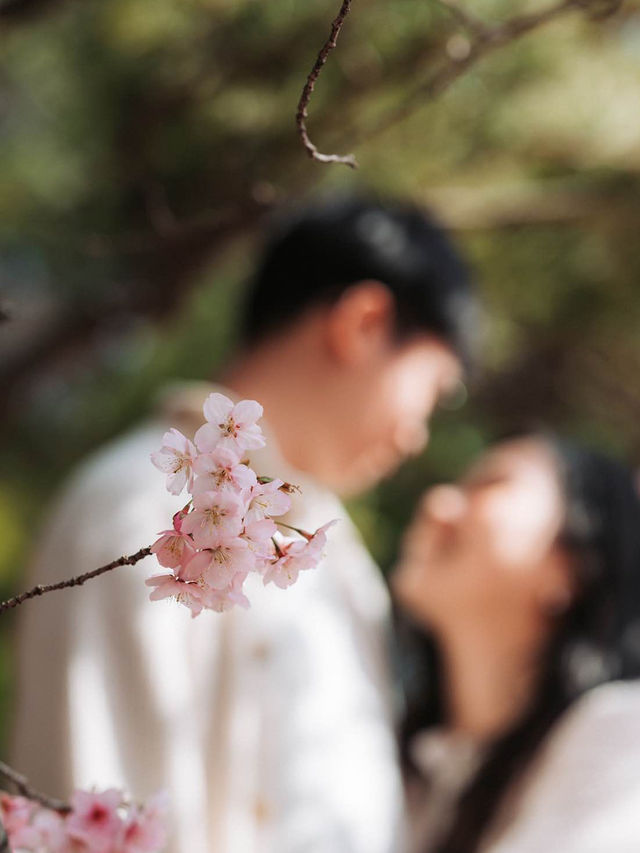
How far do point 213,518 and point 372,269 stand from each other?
0.77 m

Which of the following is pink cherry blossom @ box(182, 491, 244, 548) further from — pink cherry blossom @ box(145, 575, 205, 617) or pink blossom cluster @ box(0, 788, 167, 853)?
pink blossom cluster @ box(0, 788, 167, 853)

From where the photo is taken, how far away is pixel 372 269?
3.58ft

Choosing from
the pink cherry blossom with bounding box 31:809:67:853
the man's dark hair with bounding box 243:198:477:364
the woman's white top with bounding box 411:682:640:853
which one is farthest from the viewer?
the man's dark hair with bounding box 243:198:477:364

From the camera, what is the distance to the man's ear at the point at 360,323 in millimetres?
1053

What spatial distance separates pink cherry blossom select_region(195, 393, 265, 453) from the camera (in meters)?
0.38

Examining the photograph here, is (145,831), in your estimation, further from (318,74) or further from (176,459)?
(318,74)

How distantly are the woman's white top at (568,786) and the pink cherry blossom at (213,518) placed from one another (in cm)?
75

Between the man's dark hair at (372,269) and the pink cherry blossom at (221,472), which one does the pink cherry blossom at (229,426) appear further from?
the man's dark hair at (372,269)

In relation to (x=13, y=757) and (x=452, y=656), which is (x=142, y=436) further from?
(x=452, y=656)

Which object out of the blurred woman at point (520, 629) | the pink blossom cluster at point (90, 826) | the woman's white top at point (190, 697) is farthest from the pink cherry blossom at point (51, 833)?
the blurred woman at point (520, 629)

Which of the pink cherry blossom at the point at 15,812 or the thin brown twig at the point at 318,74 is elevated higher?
the thin brown twig at the point at 318,74

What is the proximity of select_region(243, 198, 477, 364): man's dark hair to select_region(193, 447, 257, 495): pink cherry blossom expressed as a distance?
2.42ft

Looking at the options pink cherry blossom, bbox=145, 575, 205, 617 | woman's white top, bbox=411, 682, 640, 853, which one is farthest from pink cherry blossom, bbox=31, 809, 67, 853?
woman's white top, bbox=411, 682, 640, 853

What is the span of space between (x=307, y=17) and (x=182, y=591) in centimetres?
85
